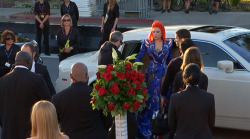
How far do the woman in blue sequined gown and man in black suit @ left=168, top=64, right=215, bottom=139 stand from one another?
7.54 ft

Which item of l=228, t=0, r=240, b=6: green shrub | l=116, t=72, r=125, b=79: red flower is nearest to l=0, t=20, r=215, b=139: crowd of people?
l=116, t=72, r=125, b=79: red flower

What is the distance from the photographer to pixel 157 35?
305 inches

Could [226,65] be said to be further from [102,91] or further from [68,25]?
[68,25]

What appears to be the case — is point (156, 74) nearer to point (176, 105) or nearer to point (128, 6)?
point (176, 105)

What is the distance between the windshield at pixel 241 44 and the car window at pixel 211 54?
0.51 feet

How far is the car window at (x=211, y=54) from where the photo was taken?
25.9 ft

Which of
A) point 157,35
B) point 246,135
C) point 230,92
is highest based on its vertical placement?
point 157,35

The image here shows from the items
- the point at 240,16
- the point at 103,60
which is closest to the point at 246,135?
the point at 103,60

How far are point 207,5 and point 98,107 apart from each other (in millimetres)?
19617

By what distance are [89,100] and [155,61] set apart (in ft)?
7.92

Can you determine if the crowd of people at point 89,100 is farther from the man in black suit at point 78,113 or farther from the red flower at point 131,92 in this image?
the red flower at point 131,92

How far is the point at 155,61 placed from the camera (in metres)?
7.85

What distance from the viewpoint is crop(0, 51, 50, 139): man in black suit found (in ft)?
19.9

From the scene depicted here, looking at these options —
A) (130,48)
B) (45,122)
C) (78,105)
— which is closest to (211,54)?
(130,48)
